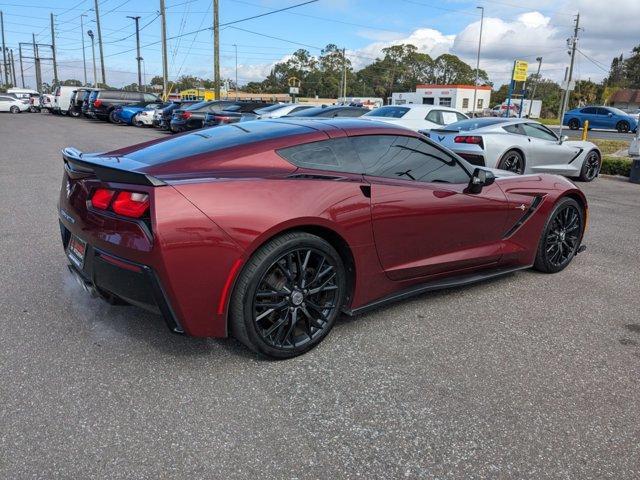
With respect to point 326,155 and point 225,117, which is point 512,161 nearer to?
point 326,155

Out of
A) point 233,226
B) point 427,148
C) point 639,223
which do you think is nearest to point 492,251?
point 427,148

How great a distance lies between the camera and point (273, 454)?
234 centimetres

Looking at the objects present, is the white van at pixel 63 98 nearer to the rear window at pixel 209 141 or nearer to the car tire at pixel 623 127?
the car tire at pixel 623 127

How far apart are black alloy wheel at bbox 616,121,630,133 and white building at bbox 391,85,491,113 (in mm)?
38263

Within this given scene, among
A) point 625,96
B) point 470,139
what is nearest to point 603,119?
point 470,139

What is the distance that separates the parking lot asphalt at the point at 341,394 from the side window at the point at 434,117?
9.51 metres

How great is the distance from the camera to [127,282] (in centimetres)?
280

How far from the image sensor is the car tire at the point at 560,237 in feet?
15.4

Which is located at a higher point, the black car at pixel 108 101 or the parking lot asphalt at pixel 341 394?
the black car at pixel 108 101

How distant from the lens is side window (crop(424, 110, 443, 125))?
520 inches

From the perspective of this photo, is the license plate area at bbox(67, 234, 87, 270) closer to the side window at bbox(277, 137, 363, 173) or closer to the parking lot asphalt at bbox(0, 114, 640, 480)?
the parking lot asphalt at bbox(0, 114, 640, 480)

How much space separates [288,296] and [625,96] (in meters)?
92.8

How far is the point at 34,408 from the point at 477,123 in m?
9.71

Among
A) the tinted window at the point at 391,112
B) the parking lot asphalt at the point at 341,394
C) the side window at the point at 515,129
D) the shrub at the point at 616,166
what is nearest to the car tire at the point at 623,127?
the shrub at the point at 616,166
